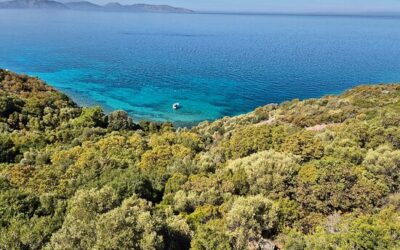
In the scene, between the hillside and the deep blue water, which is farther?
the deep blue water

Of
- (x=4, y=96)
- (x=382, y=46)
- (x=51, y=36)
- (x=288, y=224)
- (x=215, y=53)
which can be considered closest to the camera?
(x=288, y=224)

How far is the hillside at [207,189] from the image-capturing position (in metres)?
15.5

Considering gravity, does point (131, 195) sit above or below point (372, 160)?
below

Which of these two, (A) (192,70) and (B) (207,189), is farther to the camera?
(A) (192,70)

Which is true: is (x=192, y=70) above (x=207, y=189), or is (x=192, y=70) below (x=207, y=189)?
below

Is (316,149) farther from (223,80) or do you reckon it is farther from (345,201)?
(223,80)

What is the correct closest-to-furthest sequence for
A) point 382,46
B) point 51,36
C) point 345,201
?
point 345,201, point 382,46, point 51,36

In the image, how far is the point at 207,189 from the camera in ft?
73.2

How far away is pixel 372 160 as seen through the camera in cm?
2492

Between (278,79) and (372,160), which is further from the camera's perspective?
(278,79)

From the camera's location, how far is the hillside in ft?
51.0

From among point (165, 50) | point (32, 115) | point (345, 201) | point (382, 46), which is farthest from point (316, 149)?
point (382, 46)

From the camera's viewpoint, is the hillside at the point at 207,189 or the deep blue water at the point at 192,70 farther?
the deep blue water at the point at 192,70

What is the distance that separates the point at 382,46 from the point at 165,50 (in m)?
91.6
